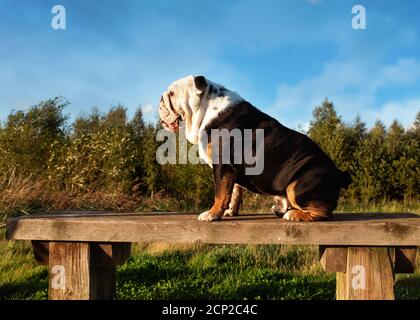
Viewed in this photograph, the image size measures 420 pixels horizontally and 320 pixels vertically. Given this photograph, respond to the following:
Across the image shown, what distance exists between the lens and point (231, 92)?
3.03 metres

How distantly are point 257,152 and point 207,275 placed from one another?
8.73 feet

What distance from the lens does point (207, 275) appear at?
16.7ft

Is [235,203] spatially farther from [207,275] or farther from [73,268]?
[207,275]

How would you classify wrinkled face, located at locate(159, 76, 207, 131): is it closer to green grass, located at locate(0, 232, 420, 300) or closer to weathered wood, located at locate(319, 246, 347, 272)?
weathered wood, located at locate(319, 246, 347, 272)

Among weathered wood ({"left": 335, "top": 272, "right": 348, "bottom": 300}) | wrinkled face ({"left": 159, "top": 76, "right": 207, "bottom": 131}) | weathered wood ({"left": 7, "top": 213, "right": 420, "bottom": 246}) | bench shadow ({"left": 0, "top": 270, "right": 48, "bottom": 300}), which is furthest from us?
bench shadow ({"left": 0, "top": 270, "right": 48, "bottom": 300})

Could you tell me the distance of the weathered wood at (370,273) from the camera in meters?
2.70

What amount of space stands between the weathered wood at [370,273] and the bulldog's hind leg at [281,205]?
47 centimetres

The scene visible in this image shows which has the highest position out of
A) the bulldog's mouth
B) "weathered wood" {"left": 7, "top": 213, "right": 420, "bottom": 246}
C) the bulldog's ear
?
the bulldog's ear

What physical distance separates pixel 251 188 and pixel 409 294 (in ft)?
8.64

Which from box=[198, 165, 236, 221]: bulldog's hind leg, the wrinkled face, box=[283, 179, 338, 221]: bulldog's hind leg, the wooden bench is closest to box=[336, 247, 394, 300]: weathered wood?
the wooden bench

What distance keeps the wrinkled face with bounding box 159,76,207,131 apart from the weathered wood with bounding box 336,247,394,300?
1314mm

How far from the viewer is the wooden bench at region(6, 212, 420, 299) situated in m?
2.57
